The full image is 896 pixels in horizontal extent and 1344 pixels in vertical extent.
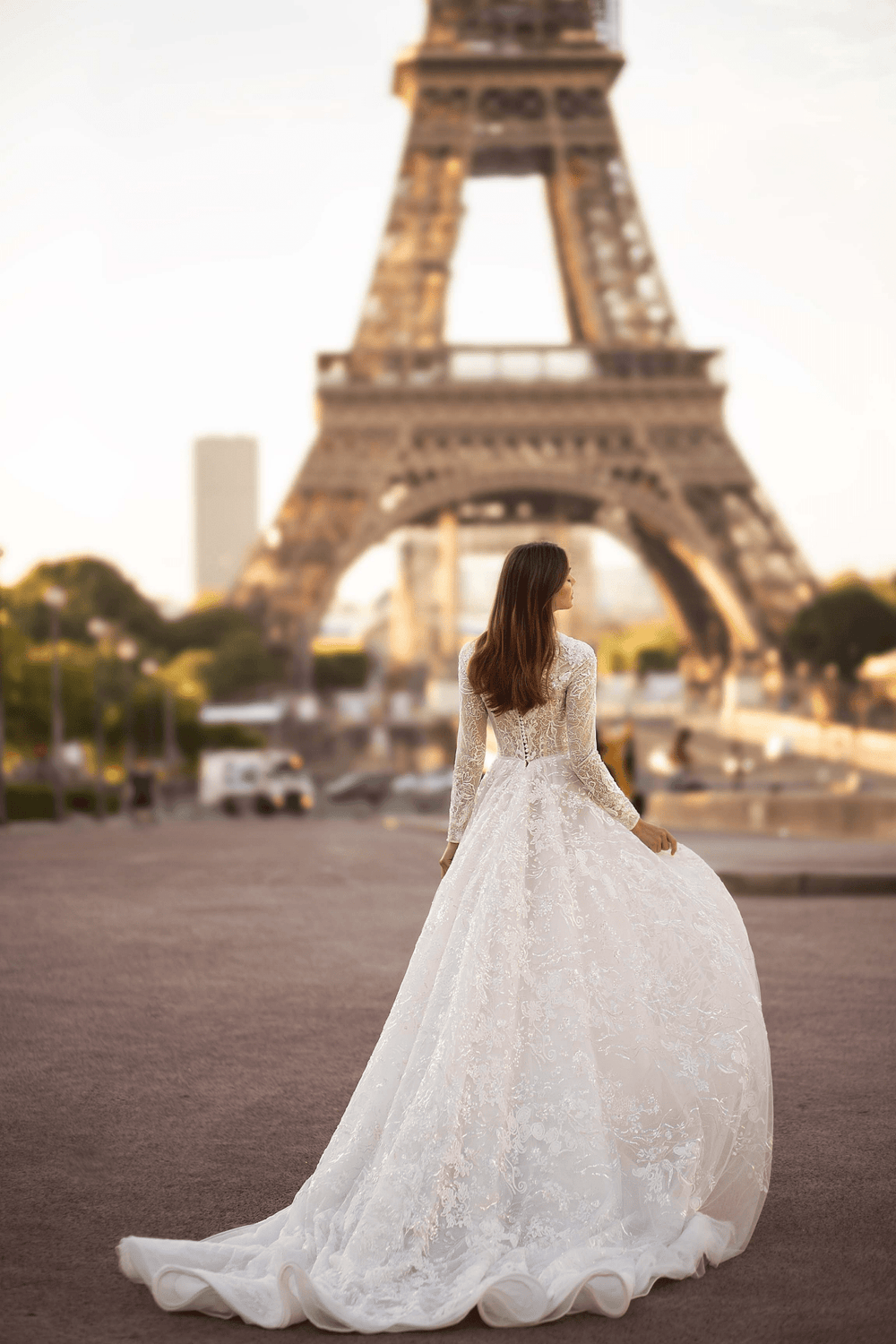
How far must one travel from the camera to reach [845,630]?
55.3 meters

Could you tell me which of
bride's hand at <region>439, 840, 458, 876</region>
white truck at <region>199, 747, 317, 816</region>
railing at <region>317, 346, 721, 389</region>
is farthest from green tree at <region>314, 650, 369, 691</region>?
bride's hand at <region>439, 840, 458, 876</region>

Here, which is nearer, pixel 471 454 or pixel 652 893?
pixel 652 893

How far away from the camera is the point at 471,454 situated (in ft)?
165

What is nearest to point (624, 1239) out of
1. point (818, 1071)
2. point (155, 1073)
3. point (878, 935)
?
point (818, 1071)

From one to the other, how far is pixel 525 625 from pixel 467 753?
18.2 inches

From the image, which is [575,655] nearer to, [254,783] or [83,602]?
[254,783]

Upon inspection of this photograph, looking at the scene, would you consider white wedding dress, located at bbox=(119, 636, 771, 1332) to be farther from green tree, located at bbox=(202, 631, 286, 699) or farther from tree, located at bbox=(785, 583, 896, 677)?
green tree, located at bbox=(202, 631, 286, 699)

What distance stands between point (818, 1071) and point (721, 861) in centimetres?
699

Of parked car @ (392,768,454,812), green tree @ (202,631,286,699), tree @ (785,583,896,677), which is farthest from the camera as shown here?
green tree @ (202,631,286,699)

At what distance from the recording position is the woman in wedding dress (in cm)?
348

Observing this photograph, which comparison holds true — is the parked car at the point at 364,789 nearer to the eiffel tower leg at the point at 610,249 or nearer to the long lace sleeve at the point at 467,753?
the eiffel tower leg at the point at 610,249

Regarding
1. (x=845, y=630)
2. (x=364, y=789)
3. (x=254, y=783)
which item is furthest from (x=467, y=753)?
(x=845, y=630)

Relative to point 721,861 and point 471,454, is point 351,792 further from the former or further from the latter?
point 721,861

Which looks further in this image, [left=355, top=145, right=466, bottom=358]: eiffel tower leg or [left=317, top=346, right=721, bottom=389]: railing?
[left=355, top=145, right=466, bottom=358]: eiffel tower leg
